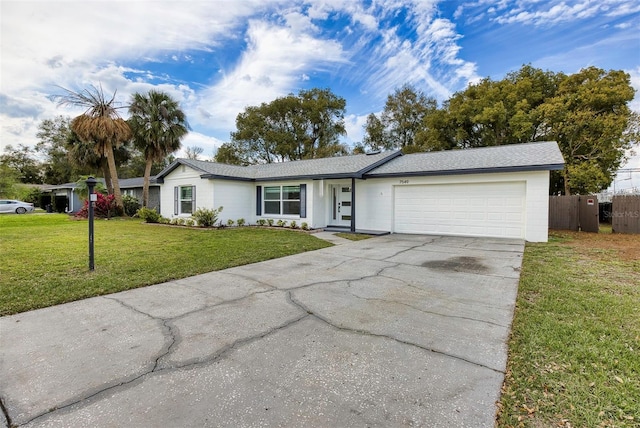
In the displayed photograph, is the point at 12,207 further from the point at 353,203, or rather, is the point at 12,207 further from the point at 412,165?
the point at 412,165

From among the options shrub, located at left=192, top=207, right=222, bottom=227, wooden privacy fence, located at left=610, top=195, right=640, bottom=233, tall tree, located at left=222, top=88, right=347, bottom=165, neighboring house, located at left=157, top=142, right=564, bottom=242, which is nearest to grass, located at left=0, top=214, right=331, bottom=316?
shrub, located at left=192, top=207, right=222, bottom=227

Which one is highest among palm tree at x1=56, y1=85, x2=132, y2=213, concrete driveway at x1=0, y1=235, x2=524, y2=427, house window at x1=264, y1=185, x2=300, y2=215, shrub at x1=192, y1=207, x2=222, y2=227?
palm tree at x1=56, y1=85, x2=132, y2=213

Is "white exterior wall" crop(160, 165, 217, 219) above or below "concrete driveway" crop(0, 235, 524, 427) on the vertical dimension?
above

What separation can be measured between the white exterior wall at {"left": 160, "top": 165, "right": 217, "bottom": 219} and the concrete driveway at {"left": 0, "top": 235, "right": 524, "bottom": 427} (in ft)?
32.0

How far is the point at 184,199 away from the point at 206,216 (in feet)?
9.32

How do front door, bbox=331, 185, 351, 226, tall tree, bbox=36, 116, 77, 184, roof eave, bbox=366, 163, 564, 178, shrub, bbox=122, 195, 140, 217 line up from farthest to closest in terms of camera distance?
1. tall tree, bbox=36, 116, 77, 184
2. shrub, bbox=122, 195, 140, 217
3. front door, bbox=331, 185, 351, 226
4. roof eave, bbox=366, 163, 564, 178

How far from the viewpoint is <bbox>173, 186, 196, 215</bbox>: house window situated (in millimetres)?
15383

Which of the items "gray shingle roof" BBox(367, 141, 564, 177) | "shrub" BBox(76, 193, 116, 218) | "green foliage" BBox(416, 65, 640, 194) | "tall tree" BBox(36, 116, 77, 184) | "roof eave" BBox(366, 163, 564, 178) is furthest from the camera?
"tall tree" BBox(36, 116, 77, 184)

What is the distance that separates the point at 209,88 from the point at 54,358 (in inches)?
607

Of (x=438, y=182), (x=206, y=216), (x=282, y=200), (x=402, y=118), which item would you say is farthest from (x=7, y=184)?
(x=438, y=182)

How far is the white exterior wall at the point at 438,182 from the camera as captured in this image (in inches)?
400

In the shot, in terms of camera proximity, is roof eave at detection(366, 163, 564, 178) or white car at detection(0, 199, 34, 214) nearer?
roof eave at detection(366, 163, 564, 178)

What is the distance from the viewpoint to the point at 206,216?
13805 mm

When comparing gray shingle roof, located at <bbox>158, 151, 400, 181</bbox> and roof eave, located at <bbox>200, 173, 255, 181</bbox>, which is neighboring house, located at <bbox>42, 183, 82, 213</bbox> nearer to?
gray shingle roof, located at <bbox>158, 151, 400, 181</bbox>
